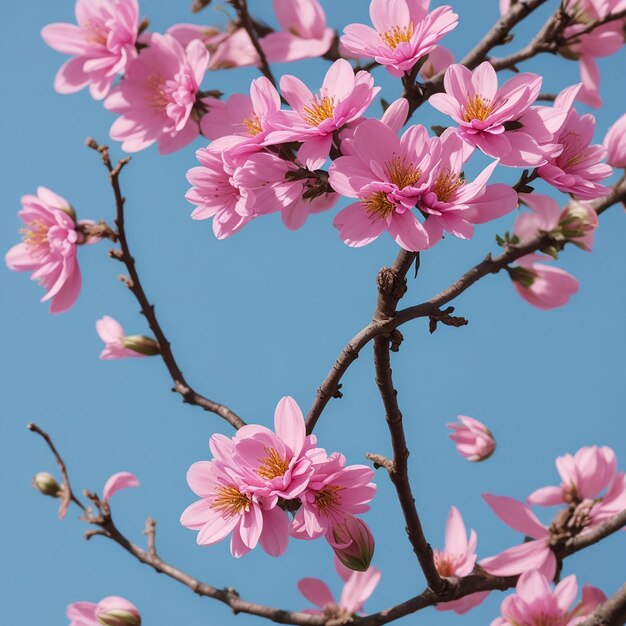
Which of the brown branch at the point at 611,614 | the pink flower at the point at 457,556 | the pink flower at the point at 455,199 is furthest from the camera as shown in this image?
the pink flower at the point at 457,556

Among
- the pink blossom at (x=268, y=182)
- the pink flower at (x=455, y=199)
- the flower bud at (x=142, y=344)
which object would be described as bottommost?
the flower bud at (x=142, y=344)

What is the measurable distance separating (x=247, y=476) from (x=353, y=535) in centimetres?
16

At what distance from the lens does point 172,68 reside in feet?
4.46

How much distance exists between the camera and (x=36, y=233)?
57.5 inches

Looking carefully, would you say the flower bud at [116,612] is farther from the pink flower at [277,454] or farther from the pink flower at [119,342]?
the pink flower at [277,454]

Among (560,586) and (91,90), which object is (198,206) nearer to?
(91,90)

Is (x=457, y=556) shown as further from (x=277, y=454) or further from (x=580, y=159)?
(x=580, y=159)

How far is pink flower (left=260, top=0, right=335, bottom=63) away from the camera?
4.59 feet

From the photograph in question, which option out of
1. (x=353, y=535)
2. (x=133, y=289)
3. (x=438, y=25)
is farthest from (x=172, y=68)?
(x=353, y=535)

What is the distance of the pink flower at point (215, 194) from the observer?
1.07 meters

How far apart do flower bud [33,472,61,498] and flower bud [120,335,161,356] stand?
0.95ft

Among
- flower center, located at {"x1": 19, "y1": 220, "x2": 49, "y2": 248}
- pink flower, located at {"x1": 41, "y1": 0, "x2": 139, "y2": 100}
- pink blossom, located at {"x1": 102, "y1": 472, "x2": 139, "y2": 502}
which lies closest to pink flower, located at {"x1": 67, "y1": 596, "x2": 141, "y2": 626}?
pink blossom, located at {"x1": 102, "y1": 472, "x2": 139, "y2": 502}

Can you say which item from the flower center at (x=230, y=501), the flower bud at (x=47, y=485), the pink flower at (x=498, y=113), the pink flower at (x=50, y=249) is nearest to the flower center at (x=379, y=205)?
the pink flower at (x=498, y=113)

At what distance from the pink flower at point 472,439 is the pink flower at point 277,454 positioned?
629mm
